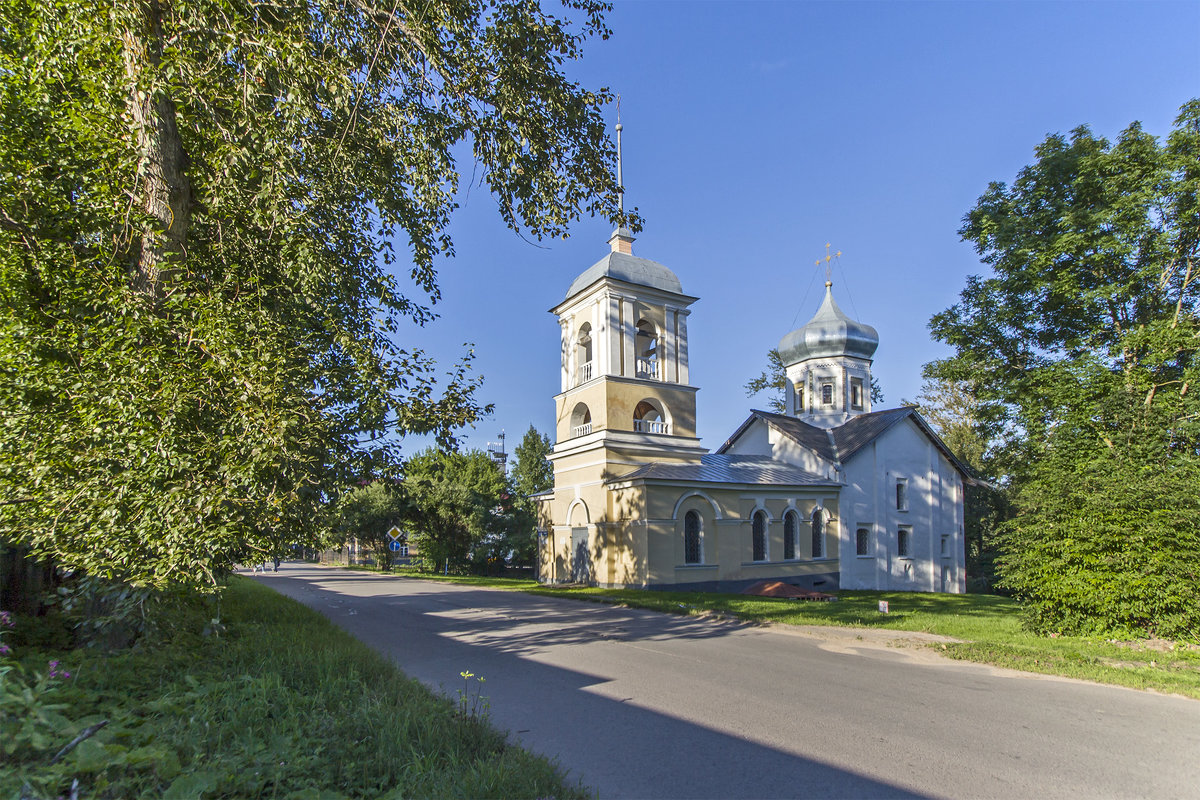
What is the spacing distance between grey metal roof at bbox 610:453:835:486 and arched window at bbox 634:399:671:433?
1604 millimetres

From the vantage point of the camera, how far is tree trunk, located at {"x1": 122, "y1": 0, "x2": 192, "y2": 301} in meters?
7.03

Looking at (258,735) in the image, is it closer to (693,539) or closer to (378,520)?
(693,539)

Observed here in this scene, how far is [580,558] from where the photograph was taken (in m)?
25.5

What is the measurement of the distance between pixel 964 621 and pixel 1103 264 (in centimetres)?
1087

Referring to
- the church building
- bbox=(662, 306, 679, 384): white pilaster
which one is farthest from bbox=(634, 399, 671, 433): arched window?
bbox=(662, 306, 679, 384): white pilaster

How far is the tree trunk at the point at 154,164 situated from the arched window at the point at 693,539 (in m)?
19.3

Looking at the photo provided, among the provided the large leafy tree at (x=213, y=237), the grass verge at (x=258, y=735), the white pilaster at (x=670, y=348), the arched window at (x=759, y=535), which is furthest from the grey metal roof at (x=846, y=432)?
the grass verge at (x=258, y=735)

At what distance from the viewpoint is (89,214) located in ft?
22.9

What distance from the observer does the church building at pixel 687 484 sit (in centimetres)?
2369

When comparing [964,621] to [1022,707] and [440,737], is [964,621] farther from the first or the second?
[440,737]

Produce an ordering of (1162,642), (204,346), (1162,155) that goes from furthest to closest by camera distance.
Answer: (1162,155), (1162,642), (204,346)

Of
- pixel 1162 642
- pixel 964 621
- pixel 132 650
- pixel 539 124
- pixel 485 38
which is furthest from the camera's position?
pixel 964 621

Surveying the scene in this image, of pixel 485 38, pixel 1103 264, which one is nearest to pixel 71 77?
pixel 485 38

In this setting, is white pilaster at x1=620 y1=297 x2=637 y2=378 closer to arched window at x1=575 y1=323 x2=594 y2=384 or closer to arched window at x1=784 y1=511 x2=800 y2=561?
arched window at x1=575 y1=323 x2=594 y2=384
